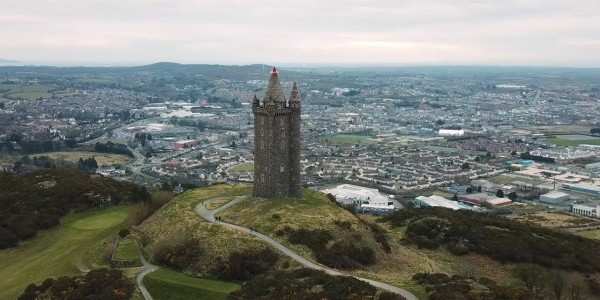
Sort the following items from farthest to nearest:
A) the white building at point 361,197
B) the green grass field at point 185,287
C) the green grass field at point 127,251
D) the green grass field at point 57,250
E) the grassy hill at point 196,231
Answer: the white building at point 361,197 < the green grass field at point 57,250 < the green grass field at point 127,251 < the grassy hill at point 196,231 < the green grass field at point 185,287

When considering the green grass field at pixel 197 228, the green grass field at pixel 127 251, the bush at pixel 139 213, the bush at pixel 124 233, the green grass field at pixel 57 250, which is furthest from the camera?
the bush at pixel 139 213

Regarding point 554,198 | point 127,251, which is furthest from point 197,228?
point 554,198

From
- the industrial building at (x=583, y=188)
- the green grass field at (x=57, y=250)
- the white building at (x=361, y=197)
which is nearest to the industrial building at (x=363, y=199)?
the white building at (x=361, y=197)

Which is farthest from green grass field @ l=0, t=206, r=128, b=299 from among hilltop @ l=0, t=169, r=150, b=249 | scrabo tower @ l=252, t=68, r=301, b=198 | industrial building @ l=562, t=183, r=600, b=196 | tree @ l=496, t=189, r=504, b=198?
industrial building @ l=562, t=183, r=600, b=196

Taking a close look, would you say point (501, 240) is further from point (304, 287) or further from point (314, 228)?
point (304, 287)

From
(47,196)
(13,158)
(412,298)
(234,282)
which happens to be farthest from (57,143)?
(412,298)

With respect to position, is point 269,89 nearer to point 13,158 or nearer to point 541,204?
Answer: point 541,204

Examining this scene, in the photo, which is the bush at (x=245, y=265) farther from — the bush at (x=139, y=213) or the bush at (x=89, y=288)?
the bush at (x=139, y=213)
